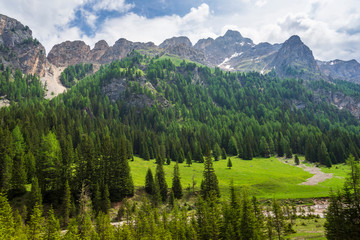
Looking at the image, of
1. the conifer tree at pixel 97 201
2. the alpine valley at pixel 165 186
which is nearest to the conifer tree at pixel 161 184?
the alpine valley at pixel 165 186

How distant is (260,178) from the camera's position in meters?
93.1

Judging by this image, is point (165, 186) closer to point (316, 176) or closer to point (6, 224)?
point (6, 224)

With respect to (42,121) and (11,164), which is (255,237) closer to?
(11,164)

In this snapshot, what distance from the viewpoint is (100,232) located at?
Result: 1642 inches

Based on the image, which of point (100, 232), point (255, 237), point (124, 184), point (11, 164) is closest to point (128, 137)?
point (124, 184)

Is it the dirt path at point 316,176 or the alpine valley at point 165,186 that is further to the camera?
the dirt path at point 316,176

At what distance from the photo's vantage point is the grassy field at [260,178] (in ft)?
258

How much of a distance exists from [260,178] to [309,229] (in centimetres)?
4994

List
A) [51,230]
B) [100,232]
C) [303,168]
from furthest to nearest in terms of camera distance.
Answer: [303,168] → [100,232] → [51,230]

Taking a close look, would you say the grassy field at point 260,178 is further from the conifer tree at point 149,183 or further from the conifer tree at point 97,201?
the conifer tree at point 97,201

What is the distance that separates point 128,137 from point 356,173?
404 feet

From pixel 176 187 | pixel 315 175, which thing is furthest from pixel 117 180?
pixel 315 175

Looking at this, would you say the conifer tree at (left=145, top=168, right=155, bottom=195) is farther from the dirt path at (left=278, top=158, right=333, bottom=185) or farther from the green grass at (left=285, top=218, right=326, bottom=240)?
the dirt path at (left=278, top=158, right=333, bottom=185)

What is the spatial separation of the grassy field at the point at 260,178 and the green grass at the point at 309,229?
2262 cm
